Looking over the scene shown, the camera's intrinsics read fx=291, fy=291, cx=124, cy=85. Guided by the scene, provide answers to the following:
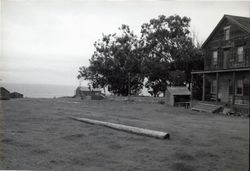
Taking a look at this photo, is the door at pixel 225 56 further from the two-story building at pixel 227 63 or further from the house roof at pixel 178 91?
the house roof at pixel 178 91

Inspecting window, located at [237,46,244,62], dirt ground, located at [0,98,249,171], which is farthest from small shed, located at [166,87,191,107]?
dirt ground, located at [0,98,249,171]

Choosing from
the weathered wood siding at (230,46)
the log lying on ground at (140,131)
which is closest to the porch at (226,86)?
the weathered wood siding at (230,46)

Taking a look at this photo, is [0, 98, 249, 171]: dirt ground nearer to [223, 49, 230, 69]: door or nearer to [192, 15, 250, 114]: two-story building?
[192, 15, 250, 114]: two-story building

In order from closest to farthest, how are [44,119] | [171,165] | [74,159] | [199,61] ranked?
[171,165] < [74,159] < [44,119] < [199,61]

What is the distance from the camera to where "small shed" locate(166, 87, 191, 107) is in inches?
866

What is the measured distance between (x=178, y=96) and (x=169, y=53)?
5.88m

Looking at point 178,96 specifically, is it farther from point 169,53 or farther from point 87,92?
point 87,92

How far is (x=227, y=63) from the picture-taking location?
18859 mm

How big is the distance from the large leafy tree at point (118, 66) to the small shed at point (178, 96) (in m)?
2.56

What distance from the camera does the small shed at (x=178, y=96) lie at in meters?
22.0

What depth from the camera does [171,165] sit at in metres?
Answer: 6.02

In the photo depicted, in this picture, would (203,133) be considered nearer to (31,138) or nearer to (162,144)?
(162,144)

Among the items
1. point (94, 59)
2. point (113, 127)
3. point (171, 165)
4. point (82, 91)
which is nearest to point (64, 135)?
point (113, 127)

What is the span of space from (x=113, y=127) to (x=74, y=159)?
11.7 feet
